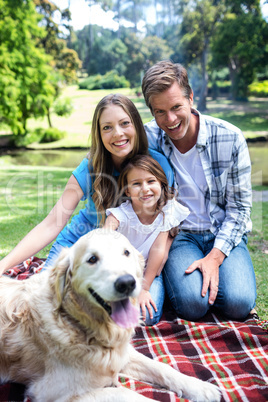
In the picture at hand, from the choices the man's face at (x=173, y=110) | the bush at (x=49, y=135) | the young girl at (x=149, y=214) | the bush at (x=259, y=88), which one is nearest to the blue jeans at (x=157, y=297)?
the young girl at (x=149, y=214)

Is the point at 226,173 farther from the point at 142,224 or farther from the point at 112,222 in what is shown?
the point at 112,222

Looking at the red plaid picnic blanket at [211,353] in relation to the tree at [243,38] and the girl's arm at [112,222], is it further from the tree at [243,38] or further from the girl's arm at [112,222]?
the tree at [243,38]

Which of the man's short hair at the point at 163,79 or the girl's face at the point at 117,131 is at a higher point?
the man's short hair at the point at 163,79

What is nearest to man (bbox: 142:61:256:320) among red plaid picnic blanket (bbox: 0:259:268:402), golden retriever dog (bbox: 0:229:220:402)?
red plaid picnic blanket (bbox: 0:259:268:402)

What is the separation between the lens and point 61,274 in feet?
6.11

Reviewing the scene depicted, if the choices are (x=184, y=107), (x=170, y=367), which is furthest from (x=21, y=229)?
(x=170, y=367)

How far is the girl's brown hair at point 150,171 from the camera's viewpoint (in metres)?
2.72

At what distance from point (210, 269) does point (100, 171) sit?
117cm

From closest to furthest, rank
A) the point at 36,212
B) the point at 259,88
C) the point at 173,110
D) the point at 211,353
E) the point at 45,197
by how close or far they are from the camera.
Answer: the point at 211,353
the point at 173,110
the point at 36,212
the point at 45,197
the point at 259,88

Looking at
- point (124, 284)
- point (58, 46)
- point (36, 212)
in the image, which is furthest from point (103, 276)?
point (58, 46)

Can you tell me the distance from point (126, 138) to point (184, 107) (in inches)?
20.8

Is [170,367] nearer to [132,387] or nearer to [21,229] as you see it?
[132,387]

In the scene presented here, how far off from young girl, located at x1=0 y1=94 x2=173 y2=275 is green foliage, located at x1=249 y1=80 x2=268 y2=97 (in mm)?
21184

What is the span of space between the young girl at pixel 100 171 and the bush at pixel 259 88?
2118cm
